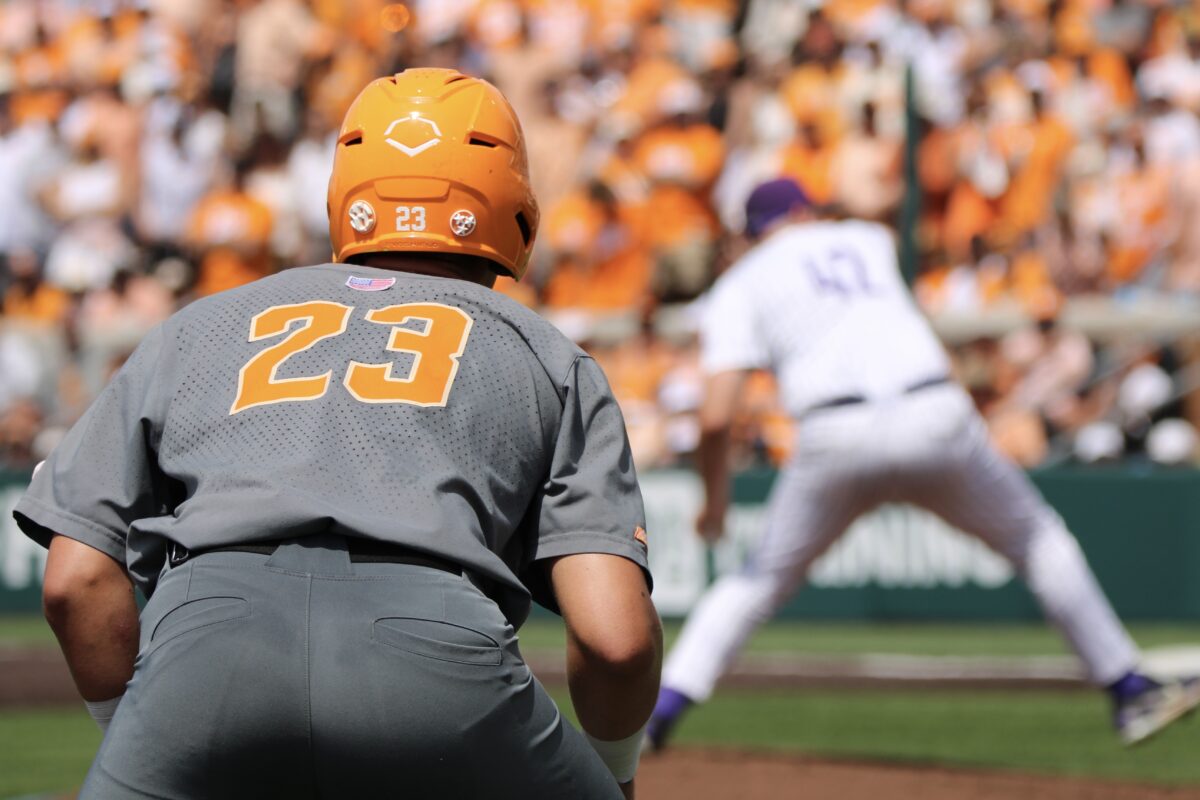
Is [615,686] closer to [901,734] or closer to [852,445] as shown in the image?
[852,445]

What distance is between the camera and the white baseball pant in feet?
21.7

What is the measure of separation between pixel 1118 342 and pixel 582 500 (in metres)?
9.76

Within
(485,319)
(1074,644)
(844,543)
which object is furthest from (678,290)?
(485,319)

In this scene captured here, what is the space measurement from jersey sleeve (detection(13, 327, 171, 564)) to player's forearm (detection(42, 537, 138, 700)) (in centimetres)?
4

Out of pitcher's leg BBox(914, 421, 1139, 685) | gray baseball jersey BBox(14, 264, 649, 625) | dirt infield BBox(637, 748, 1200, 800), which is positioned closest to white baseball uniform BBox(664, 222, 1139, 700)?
pitcher's leg BBox(914, 421, 1139, 685)

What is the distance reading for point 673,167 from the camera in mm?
13539

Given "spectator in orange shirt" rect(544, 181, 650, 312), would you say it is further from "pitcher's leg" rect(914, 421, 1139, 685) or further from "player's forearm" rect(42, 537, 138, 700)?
"player's forearm" rect(42, 537, 138, 700)

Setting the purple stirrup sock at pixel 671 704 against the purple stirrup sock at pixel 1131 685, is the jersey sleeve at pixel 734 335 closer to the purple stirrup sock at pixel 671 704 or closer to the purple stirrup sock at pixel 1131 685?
the purple stirrup sock at pixel 671 704

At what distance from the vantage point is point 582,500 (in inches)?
102

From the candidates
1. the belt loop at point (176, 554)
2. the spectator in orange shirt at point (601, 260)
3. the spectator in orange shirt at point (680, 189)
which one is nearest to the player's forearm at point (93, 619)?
the belt loop at point (176, 554)

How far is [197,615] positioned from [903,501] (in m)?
4.75

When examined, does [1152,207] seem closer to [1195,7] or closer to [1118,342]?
[1118,342]

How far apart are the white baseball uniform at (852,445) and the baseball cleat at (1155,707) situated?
4.8 inches

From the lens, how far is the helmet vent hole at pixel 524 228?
302 centimetres
